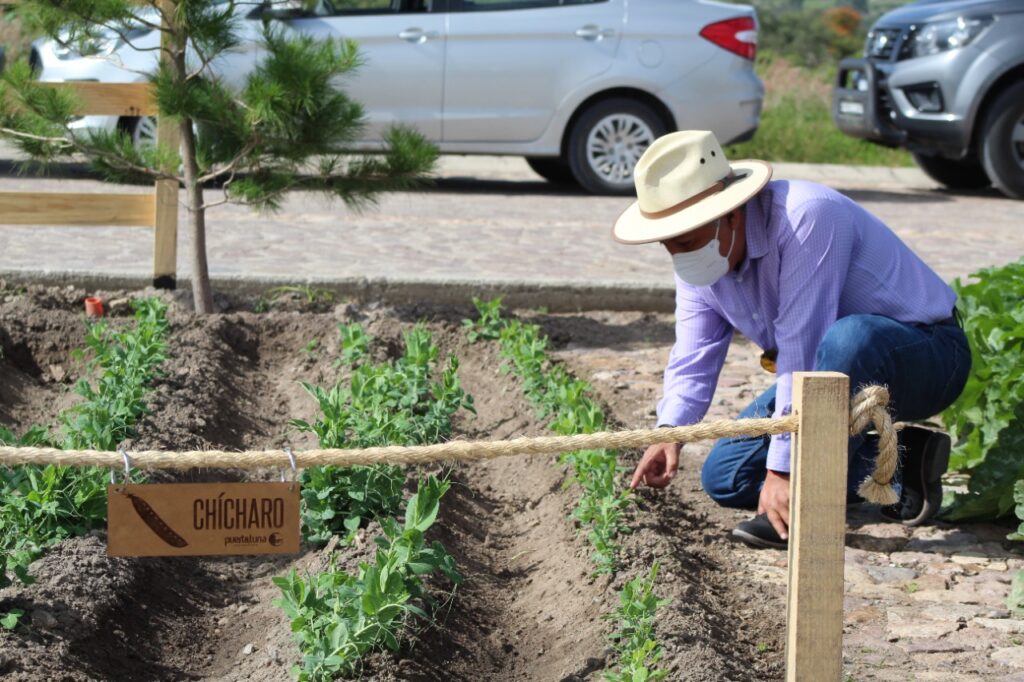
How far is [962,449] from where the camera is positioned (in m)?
5.06

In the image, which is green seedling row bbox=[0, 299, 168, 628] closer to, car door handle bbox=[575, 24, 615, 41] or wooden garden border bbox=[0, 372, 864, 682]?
wooden garden border bbox=[0, 372, 864, 682]

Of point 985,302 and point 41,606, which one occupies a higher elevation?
point 985,302

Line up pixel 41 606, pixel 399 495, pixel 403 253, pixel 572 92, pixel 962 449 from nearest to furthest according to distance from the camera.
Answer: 1. pixel 41 606
2. pixel 399 495
3. pixel 962 449
4. pixel 403 253
5. pixel 572 92

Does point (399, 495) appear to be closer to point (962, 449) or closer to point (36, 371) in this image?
point (962, 449)

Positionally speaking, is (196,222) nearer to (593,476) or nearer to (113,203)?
(113,203)

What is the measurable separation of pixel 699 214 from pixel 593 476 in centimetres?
100

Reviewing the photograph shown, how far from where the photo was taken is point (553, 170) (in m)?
13.1

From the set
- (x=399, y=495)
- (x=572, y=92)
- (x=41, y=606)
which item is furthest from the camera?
(x=572, y=92)

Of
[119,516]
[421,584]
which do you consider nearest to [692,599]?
[421,584]

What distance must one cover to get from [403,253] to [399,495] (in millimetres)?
4666

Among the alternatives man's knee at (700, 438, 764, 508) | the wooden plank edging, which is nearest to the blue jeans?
man's knee at (700, 438, 764, 508)

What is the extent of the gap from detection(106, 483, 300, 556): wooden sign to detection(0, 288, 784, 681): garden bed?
0.55 meters

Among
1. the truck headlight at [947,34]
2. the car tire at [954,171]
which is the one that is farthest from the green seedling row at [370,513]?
the car tire at [954,171]

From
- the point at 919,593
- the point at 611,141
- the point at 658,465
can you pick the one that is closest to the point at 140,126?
the point at 611,141
